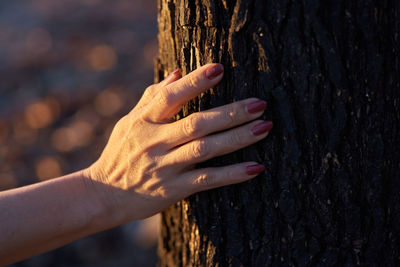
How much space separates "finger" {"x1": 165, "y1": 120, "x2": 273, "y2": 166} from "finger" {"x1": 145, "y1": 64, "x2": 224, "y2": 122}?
0.43ft

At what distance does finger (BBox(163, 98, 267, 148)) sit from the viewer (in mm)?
1420

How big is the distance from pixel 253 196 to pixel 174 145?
1.07 feet

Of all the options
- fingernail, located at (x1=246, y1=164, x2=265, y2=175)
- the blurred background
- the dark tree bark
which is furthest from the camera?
the blurred background

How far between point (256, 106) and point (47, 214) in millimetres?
811

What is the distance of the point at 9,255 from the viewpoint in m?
1.67

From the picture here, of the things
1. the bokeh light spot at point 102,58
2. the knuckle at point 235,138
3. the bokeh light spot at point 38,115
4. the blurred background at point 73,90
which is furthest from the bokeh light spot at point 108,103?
the knuckle at point 235,138

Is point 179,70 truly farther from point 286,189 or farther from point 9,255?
point 9,255

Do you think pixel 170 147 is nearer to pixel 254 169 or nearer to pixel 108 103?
pixel 254 169

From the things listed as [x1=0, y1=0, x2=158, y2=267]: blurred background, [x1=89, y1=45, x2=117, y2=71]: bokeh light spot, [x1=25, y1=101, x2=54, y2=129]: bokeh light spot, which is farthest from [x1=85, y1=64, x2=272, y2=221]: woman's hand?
[x1=89, y1=45, x2=117, y2=71]: bokeh light spot

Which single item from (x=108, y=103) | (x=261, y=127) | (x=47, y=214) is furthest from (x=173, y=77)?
(x=108, y=103)

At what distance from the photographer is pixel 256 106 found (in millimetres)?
1419

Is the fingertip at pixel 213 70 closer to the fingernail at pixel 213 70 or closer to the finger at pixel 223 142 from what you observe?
the fingernail at pixel 213 70

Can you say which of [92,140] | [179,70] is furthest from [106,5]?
[179,70]

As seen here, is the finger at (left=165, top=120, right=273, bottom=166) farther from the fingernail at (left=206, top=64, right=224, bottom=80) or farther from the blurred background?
the blurred background
